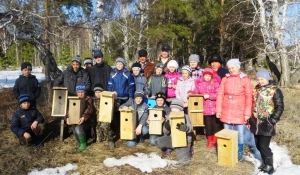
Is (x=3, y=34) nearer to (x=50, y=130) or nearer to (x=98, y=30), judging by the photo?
(x=98, y=30)

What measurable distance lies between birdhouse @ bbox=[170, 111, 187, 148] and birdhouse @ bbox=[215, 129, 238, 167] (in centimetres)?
62

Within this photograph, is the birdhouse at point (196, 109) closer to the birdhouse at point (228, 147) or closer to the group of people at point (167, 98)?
the group of people at point (167, 98)

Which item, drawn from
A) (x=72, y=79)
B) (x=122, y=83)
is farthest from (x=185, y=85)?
(x=72, y=79)

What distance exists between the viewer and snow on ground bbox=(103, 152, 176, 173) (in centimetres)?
446

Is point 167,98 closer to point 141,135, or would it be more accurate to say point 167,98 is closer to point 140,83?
point 140,83

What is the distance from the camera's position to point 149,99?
5.52m

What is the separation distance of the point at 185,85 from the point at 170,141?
1.10 meters

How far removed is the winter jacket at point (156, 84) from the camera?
5402 mm

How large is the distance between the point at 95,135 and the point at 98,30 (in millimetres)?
4122

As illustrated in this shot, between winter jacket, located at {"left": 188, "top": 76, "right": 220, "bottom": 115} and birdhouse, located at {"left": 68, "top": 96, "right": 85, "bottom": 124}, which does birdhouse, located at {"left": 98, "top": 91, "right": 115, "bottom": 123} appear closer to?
birdhouse, located at {"left": 68, "top": 96, "right": 85, "bottom": 124}

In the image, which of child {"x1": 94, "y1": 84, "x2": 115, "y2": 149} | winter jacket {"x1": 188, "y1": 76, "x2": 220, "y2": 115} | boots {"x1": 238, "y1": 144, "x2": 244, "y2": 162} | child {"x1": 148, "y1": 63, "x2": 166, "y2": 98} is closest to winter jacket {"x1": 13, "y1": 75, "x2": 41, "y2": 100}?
child {"x1": 94, "y1": 84, "x2": 115, "y2": 149}

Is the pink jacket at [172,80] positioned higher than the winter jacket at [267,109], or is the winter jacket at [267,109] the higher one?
the pink jacket at [172,80]

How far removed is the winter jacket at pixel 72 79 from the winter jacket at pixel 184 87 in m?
1.78

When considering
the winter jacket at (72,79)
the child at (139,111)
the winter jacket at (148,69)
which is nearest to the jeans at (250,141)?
the child at (139,111)
